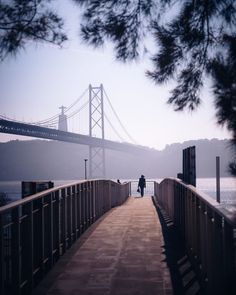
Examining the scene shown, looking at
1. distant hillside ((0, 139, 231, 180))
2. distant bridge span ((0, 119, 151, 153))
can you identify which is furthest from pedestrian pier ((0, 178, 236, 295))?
distant hillside ((0, 139, 231, 180))

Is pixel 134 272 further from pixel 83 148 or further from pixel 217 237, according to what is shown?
pixel 83 148

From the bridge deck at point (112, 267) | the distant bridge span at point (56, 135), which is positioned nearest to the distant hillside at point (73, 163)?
the distant bridge span at point (56, 135)

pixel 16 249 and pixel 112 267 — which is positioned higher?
pixel 16 249

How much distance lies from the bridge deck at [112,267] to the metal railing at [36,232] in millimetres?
156

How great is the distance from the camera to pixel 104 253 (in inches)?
212

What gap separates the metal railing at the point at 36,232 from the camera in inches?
136

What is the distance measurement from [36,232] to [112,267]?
0.99 m

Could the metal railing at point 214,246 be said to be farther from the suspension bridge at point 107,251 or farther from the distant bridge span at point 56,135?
the distant bridge span at point 56,135

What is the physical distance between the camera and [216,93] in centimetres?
373

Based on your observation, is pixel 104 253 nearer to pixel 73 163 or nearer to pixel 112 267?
pixel 112 267

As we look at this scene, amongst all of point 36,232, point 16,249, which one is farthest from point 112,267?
point 16,249

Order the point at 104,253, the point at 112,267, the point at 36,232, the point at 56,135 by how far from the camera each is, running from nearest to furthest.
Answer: the point at 36,232 → the point at 112,267 → the point at 104,253 → the point at 56,135

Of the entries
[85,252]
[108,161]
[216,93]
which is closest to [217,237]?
[216,93]

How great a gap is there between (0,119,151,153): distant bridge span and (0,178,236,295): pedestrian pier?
33024mm
